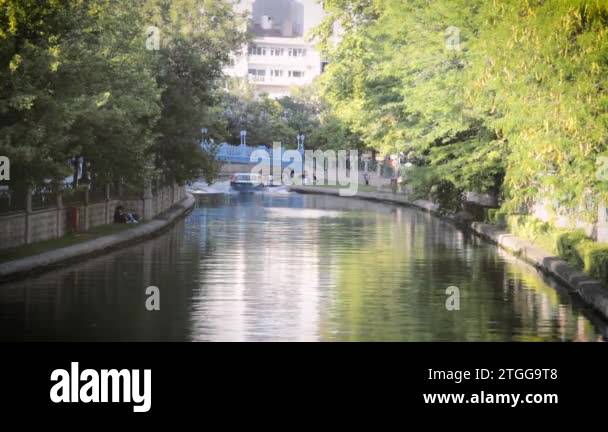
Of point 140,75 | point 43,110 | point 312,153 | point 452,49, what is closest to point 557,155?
point 43,110

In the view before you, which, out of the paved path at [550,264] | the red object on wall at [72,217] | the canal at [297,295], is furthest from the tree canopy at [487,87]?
the red object on wall at [72,217]

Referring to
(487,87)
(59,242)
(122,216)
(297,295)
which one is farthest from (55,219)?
(297,295)

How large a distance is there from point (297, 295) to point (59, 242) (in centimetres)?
1486

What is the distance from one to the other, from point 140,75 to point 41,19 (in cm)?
1396

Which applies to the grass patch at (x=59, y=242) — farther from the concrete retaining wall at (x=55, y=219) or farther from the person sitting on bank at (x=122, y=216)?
the person sitting on bank at (x=122, y=216)

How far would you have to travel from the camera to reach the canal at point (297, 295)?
22719 millimetres

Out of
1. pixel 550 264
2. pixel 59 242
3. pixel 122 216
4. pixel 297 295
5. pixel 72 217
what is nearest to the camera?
pixel 297 295

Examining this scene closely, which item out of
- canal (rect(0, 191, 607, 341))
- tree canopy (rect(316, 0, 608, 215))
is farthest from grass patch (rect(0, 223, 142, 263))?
tree canopy (rect(316, 0, 608, 215))

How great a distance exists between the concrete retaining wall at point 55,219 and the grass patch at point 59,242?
28 cm

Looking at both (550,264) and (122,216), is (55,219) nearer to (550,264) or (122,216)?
(122,216)

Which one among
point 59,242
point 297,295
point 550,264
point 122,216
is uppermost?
point 122,216

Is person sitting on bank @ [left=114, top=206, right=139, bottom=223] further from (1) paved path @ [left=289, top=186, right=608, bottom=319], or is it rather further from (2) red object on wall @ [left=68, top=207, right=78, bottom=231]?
(1) paved path @ [left=289, top=186, right=608, bottom=319]

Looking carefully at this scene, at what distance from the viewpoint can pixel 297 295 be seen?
28406 mm

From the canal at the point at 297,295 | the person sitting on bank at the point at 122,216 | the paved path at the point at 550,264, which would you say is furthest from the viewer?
the person sitting on bank at the point at 122,216
